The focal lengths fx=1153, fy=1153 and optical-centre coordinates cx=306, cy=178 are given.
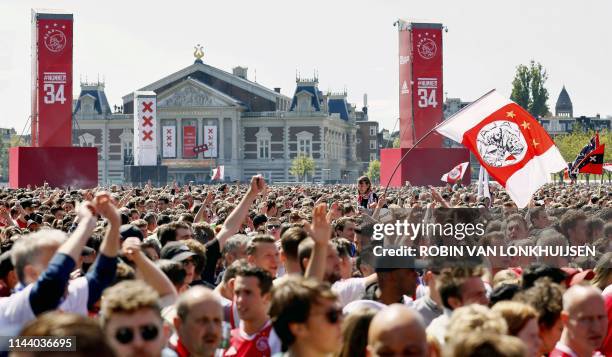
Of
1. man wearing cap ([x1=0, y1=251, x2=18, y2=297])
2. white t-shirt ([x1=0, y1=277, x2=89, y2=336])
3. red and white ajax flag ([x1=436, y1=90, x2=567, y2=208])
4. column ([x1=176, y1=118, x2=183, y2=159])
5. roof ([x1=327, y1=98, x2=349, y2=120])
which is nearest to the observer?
white t-shirt ([x1=0, y1=277, x2=89, y2=336])

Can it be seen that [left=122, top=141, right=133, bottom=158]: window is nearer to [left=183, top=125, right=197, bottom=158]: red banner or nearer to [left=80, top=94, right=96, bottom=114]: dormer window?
[left=80, top=94, right=96, bottom=114]: dormer window

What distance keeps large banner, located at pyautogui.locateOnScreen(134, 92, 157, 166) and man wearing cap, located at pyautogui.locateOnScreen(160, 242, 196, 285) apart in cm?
4134

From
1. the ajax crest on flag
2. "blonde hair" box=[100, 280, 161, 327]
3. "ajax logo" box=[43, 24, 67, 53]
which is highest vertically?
"ajax logo" box=[43, 24, 67, 53]

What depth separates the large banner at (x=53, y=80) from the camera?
49.2 meters

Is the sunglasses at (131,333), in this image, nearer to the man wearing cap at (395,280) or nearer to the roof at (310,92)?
the man wearing cap at (395,280)

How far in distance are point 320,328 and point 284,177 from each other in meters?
98.0

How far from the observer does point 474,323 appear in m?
4.75

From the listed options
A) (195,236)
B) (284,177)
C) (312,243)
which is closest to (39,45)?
(195,236)

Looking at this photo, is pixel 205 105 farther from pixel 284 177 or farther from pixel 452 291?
pixel 452 291

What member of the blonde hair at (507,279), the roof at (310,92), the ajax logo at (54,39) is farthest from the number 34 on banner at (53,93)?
the roof at (310,92)

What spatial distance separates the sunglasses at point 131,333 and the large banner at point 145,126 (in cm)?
4477

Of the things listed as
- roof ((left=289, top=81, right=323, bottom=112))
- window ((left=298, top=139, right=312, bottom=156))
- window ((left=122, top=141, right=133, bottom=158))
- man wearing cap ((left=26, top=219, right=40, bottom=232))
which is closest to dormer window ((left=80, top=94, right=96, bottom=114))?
window ((left=122, top=141, right=133, bottom=158))

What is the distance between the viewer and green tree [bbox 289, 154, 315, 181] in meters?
98.8

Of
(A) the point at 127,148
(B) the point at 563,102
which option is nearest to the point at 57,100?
(A) the point at 127,148
